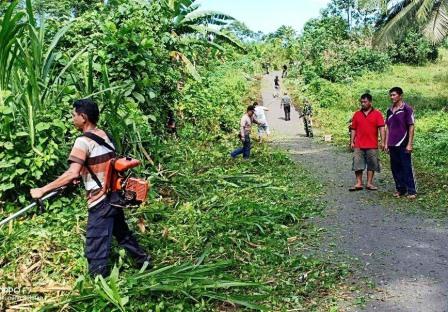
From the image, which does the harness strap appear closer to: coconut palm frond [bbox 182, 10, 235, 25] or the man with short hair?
the man with short hair

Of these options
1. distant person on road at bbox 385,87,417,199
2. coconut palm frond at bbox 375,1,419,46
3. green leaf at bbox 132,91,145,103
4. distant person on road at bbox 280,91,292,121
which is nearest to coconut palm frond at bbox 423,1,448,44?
coconut palm frond at bbox 375,1,419,46

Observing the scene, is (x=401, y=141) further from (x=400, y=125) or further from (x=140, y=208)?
(x=140, y=208)

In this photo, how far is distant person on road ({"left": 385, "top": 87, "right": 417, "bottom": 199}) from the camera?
673cm

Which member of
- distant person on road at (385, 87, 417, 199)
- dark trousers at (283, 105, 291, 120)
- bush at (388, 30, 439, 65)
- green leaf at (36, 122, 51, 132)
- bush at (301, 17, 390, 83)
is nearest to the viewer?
green leaf at (36, 122, 51, 132)

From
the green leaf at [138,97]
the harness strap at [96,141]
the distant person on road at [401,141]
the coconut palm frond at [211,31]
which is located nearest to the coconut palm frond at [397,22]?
the coconut palm frond at [211,31]

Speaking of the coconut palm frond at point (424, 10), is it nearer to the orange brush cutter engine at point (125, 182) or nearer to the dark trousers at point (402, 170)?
the dark trousers at point (402, 170)

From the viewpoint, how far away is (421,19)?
15.4 meters

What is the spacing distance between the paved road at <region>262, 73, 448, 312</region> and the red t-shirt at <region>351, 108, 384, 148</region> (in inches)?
31.0

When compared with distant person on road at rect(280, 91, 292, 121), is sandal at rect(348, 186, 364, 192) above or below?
below

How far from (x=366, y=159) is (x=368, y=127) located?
20.5 inches

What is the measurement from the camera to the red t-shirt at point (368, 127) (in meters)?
7.30

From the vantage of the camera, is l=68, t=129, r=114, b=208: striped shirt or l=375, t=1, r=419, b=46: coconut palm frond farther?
l=375, t=1, r=419, b=46: coconut palm frond

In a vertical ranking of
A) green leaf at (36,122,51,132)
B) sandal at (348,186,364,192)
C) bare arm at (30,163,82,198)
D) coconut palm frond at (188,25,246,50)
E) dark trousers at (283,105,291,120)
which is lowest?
sandal at (348,186,364,192)

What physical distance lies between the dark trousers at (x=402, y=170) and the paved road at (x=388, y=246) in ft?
0.83
